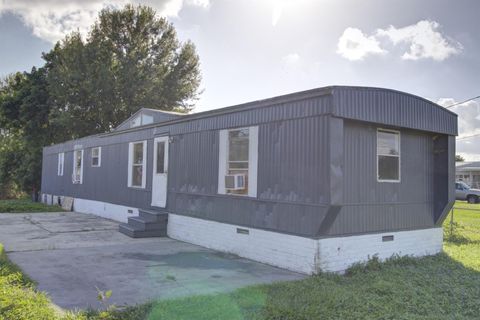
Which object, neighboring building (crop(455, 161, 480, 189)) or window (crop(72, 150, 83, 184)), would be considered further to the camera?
neighboring building (crop(455, 161, 480, 189))

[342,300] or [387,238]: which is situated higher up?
[387,238]

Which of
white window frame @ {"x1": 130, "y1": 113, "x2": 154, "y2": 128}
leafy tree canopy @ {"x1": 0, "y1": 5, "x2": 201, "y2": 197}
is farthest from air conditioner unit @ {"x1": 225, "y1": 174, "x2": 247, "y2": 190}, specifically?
leafy tree canopy @ {"x1": 0, "y1": 5, "x2": 201, "y2": 197}

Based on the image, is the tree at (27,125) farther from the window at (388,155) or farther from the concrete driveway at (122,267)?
the window at (388,155)

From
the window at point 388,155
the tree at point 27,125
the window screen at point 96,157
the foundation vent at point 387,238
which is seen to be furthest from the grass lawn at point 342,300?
the tree at point 27,125

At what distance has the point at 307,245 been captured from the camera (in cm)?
614

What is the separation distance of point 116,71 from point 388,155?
63.8ft

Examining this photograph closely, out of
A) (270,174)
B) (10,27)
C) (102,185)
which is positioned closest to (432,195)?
(270,174)

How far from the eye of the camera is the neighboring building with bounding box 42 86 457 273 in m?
6.16

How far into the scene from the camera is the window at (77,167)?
1596 cm

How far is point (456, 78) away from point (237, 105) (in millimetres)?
9732

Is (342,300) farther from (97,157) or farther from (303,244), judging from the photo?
(97,157)

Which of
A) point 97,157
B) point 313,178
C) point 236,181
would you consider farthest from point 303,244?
point 97,157

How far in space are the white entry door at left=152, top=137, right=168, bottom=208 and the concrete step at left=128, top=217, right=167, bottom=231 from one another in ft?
1.77

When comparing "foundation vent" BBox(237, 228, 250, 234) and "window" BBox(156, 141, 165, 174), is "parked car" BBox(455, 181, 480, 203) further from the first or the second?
"foundation vent" BBox(237, 228, 250, 234)
